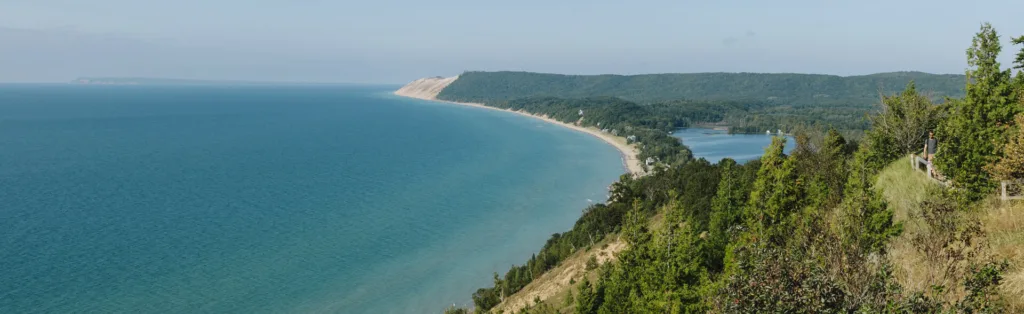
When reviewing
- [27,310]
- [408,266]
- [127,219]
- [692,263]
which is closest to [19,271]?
[27,310]

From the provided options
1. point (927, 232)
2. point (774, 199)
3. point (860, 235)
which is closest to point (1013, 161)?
point (860, 235)

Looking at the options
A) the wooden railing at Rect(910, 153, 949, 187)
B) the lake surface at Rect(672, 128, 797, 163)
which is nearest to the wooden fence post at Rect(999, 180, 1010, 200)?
the wooden railing at Rect(910, 153, 949, 187)

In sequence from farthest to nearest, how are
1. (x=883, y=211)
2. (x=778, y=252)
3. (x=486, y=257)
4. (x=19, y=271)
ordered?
(x=486, y=257) < (x=19, y=271) < (x=883, y=211) < (x=778, y=252)

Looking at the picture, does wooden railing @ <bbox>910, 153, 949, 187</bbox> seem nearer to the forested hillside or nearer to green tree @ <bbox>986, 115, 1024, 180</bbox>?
the forested hillside

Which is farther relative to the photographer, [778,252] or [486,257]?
[486,257]

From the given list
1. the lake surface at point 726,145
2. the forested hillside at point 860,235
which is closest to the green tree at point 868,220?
the forested hillside at point 860,235

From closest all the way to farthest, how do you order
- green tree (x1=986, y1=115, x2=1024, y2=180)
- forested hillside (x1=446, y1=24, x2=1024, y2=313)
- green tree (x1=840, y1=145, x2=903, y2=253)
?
forested hillside (x1=446, y1=24, x2=1024, y2=313)
green tree (x1=986, y1=115, x2=1024, y2=180)
green tree (x1=840, y1=145, x2=903, y2=253)

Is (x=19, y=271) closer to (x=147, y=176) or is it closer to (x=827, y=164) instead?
(x=147, y=176)
